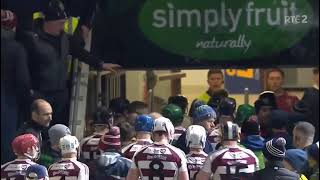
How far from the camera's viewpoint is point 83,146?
33.6ft

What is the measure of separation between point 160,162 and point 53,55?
3082 mm

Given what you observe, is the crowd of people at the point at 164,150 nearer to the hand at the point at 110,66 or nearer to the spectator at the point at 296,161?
the spectator at the point at 296,161

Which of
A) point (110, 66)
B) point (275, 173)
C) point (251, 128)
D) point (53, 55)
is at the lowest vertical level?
point (275, 173)

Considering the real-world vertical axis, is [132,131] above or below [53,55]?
below

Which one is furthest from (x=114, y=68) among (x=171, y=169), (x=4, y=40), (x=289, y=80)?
A: (x=289, y=80)

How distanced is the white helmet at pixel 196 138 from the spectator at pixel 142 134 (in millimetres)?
504

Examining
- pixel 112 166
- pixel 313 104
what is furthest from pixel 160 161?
pixel 313 104

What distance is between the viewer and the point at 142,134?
9.48 meters

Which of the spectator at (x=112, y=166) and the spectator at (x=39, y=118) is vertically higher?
the spectator at (x=39, y=118)

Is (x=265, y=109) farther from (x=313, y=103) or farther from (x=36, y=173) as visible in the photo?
(x=36, y=173)

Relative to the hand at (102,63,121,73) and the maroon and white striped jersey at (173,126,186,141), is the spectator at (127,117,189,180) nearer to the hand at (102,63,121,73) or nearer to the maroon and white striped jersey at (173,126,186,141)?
the maroon and white striped jersey at (173,126,186,141)

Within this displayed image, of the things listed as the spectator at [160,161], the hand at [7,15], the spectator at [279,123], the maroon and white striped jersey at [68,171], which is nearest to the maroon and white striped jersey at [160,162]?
the spectator at [160,161]

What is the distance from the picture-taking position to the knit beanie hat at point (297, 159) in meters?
8.91

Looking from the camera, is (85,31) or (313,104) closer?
(313,104)
